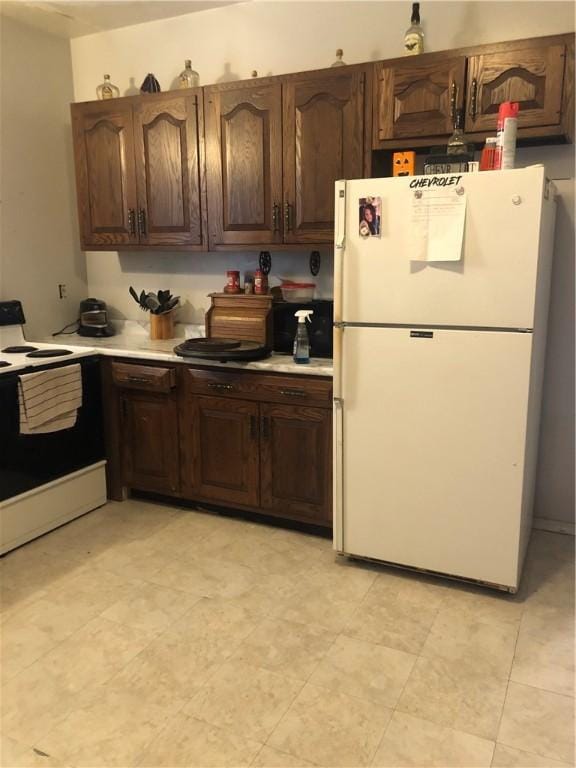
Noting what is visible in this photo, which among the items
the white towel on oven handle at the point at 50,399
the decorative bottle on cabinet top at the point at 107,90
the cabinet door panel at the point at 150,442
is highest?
the decorative bottle on cabinet top at the point at 107,90

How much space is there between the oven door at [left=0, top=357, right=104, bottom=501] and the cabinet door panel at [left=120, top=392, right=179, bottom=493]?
16cm

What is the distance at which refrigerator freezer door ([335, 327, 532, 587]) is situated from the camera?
2.29m

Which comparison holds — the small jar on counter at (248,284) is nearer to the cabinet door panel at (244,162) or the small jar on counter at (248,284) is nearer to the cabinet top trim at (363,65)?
the cabinet door panel at (244,162)

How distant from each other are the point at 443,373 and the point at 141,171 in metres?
2.04

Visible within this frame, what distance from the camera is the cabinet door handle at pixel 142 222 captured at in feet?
11.1

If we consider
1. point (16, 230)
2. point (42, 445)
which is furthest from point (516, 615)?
point (16, 230)

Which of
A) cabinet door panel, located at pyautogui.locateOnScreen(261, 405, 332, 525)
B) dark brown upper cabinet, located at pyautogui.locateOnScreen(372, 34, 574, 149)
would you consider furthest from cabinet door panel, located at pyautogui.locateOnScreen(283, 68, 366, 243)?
cabinet door panel, located at pyautogui.locateOnScreen(261, 405, 332, 525)

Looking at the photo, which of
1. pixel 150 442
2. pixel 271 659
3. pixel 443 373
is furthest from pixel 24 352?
pixel 443 373

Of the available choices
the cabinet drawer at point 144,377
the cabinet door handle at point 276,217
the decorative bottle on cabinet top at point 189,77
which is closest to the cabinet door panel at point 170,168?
the decorative bottle on cabinet top at point 189,77

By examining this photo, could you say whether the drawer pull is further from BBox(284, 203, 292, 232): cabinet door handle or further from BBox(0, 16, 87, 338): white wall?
BBox(0, 16, 87, 338): white wall

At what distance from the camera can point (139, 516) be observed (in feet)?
10.7

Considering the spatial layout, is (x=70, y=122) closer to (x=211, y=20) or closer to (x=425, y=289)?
(x=211, y=20)

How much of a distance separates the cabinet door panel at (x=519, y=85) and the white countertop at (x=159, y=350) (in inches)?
48.9

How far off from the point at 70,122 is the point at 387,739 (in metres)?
3.70
